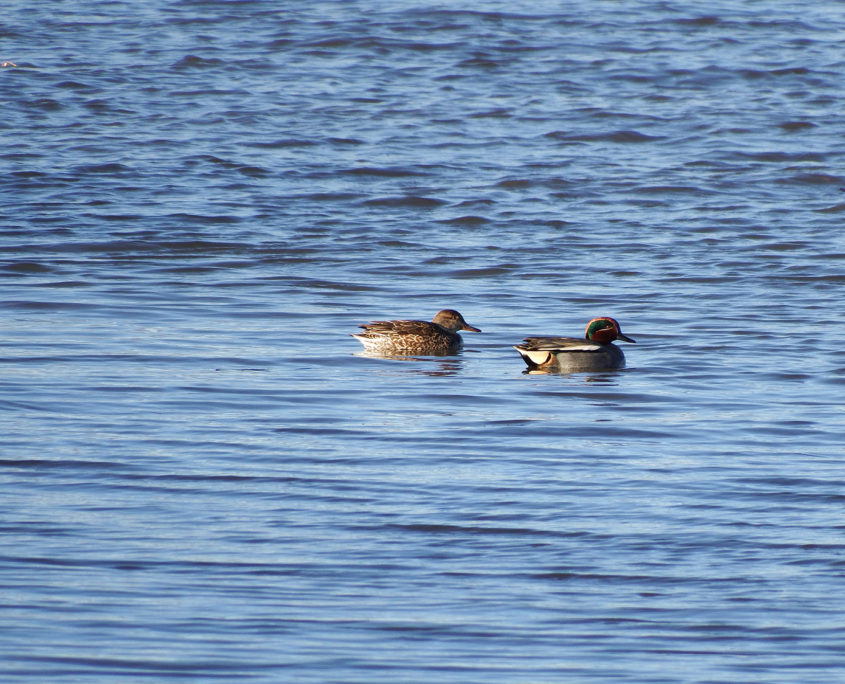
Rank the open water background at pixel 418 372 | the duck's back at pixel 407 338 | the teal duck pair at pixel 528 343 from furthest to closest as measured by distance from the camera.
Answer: the duck's back at pixel 407 338
the teal duck pair at pixel 528 343
the open water background at pixel 418 372

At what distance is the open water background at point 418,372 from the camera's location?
17.6 ft

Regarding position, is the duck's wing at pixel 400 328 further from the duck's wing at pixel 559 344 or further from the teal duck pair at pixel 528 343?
the duck's wing at pixel 559 344

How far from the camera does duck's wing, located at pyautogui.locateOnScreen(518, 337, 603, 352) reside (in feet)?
33.4

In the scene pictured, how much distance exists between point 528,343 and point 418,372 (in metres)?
0.74

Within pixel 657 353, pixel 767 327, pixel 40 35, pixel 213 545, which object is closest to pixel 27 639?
pixel 213 545

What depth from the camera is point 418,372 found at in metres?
10.5

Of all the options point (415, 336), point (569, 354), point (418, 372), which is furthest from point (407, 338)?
point (569, 354)

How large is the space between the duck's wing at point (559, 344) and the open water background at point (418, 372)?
214 millimetres

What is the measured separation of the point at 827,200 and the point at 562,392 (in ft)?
29.5

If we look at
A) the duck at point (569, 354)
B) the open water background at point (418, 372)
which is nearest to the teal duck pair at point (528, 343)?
the duck at point (569, 354)

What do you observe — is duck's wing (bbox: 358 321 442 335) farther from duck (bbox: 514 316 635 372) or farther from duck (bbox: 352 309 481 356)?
duck (bbox: 514 316 635 372)

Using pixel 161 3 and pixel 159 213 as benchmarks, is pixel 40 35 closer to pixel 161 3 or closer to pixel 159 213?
pixel 161 3

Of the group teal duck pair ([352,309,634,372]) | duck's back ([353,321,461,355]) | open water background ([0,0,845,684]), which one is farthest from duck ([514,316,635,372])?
duck's back ([353,321,461,355])

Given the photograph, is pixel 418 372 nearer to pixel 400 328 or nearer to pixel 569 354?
pixel 400 328
